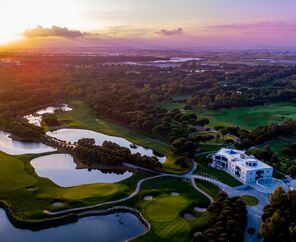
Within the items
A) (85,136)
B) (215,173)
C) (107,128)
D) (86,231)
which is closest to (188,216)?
(86,231)

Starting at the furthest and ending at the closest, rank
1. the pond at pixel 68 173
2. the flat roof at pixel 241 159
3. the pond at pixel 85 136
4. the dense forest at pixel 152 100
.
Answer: the pond at pixel 85 136
the dense forest at pixel 152 100
the pond at pixel 68 173
the flat roof at pixel 241 159

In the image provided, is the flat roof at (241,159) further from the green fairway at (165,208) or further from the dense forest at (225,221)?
the green fairway at (165,208)

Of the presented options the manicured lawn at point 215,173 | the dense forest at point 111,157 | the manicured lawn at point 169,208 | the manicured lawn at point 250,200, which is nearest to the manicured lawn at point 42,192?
the dense forest at point 111,157

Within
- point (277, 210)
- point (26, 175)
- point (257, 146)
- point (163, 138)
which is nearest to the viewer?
point (277, 210)

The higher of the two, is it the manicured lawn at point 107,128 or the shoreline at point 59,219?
the manicured lawn at point 107,128

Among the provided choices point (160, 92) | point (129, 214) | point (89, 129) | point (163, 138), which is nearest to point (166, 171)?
point (129, 214)

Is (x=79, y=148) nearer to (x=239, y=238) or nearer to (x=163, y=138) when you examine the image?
(x=163, y=138)
